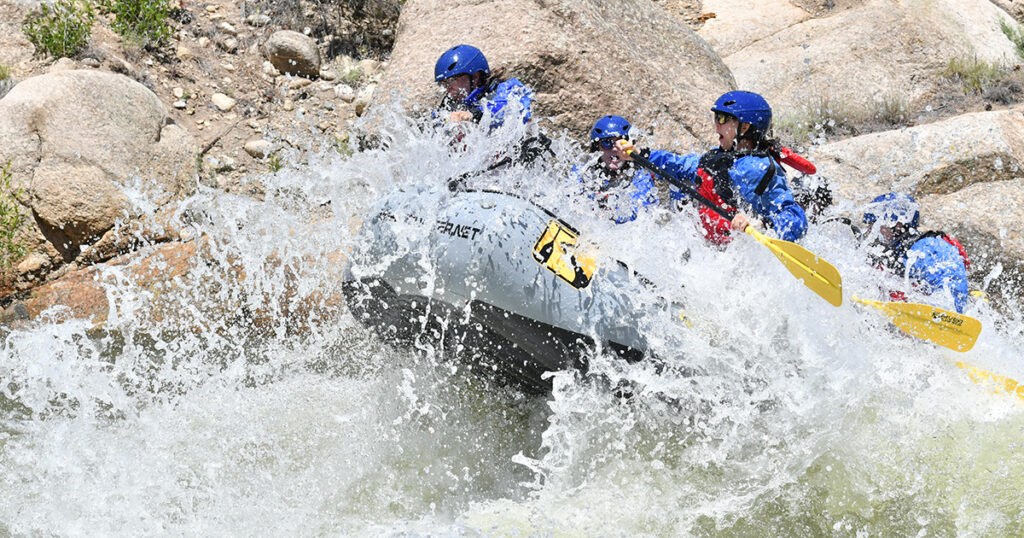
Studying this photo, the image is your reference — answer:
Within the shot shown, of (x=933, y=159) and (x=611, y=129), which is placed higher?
(x=611, y=129)

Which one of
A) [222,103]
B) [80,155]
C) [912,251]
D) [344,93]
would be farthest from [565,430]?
[222,103]

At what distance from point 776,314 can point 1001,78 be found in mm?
5072

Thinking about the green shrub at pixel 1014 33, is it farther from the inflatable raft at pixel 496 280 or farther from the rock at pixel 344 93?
the inflatable raft at pixel 496 280

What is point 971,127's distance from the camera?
570 cm

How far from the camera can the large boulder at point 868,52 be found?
7047 millimetres

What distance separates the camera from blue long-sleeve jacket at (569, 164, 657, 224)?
4152mm

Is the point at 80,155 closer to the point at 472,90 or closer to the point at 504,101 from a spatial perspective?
the point at 472,90

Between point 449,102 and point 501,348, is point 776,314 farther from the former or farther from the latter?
point 449,102

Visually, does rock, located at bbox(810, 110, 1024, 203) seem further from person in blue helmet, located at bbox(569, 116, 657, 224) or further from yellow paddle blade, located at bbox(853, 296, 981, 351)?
person in blue helmet, located at bbox(569, 116, 657, 224)

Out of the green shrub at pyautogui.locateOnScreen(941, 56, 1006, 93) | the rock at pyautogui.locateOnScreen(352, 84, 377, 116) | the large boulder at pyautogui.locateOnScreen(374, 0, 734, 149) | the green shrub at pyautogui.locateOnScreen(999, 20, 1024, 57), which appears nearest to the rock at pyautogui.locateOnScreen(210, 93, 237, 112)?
the rock at pyautogui.locateOnScreen(352, 84, 377, 116)

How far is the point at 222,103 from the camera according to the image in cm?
628

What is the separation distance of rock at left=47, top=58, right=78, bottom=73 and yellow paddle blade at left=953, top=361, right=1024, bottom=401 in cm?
601

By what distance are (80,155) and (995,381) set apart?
208 inches

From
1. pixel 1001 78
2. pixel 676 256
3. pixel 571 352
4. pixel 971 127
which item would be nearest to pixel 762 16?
pixel 1001 78
